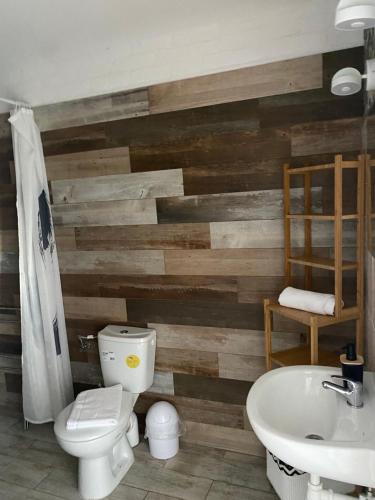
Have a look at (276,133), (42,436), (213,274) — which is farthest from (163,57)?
(42,436)

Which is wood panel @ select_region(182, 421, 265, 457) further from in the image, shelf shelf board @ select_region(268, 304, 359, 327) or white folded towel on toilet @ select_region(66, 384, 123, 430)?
shelf shelf board @ select_region(268, 304, 359, 327)

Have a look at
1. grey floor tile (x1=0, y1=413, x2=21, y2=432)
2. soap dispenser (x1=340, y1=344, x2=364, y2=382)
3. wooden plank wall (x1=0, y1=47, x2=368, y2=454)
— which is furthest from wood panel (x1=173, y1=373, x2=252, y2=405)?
grey floor tile (x1=0, y1=413, x2=21, y2=432)

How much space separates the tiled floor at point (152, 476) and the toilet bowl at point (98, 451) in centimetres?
7

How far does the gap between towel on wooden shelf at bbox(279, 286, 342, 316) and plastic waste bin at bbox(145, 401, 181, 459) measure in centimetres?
104

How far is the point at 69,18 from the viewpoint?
182 cm

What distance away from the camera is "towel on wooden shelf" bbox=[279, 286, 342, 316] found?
167cm

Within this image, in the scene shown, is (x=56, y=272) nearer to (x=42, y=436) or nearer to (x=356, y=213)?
(x=42, y=436)

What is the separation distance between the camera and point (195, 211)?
2.14 metres

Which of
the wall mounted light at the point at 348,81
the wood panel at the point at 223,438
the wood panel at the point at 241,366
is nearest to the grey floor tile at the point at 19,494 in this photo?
the wood panel at the point at 223,438

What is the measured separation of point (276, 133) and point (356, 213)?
1.89 ft

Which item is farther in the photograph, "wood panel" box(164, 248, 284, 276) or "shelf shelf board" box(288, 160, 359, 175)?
"wood panel" box(164, 248, 284, 276)

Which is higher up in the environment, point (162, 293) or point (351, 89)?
point (351, 89)

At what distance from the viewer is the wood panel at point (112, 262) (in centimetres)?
230

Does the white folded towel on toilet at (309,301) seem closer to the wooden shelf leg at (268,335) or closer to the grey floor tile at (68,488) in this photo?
the wooden shelf leg at (268,335)
